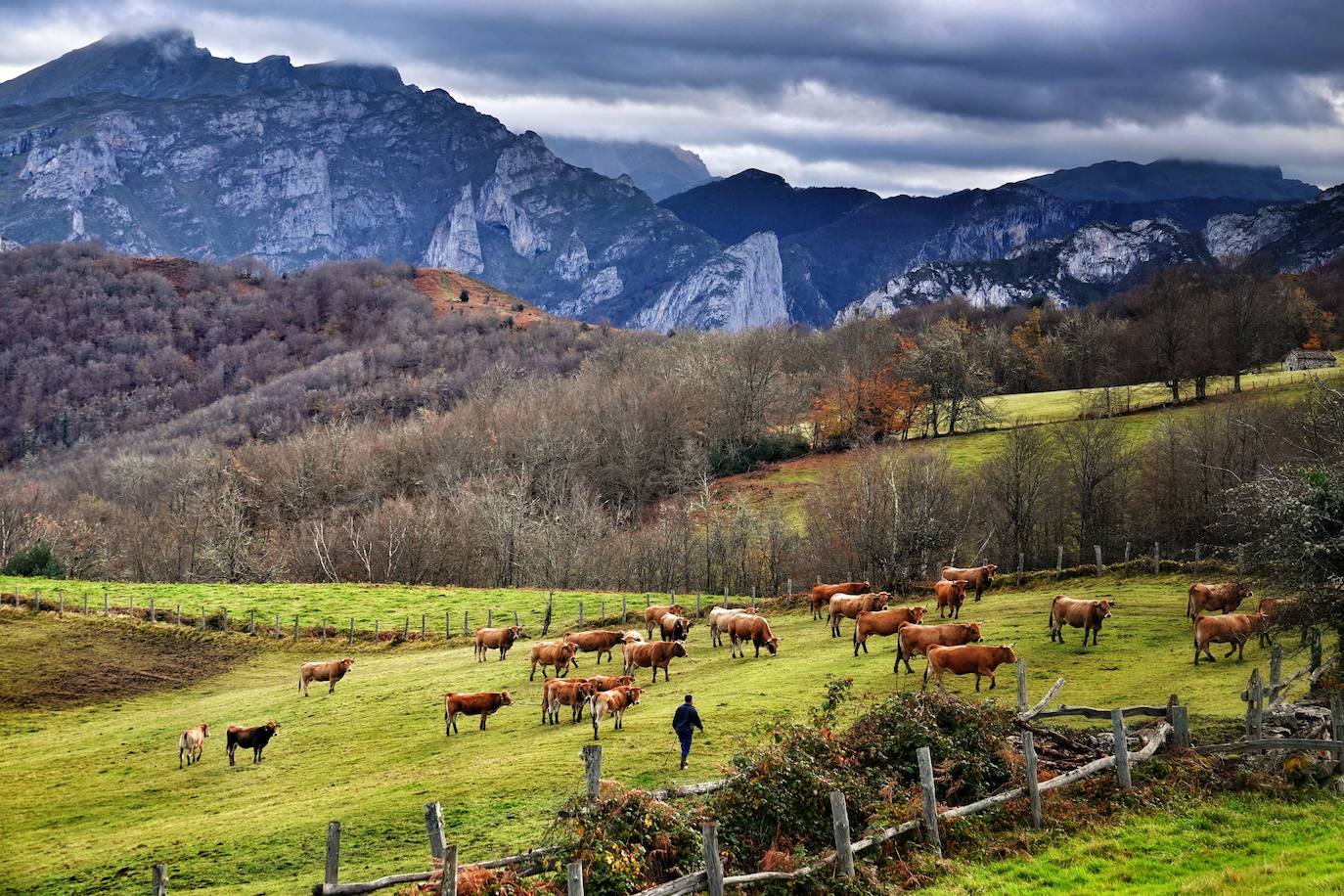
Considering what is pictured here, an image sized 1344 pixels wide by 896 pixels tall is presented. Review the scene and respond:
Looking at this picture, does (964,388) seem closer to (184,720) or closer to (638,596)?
(638,596)

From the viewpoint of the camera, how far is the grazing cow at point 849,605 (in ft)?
127

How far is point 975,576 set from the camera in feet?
147

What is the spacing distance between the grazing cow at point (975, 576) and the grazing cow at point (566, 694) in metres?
20.9

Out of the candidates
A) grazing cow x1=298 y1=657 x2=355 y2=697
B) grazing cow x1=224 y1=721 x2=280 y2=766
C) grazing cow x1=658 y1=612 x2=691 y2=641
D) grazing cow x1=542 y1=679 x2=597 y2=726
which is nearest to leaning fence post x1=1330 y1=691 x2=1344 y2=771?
grazing cow x1=542 y1=679 x2=597 y2=726

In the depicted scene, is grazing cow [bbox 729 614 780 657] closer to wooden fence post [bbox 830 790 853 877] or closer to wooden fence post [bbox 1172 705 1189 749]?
wooden fence post [bbox 1172 705 1189 749]

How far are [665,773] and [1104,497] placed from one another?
6133 cm

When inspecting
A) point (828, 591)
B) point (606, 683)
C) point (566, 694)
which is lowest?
point (828, 591)

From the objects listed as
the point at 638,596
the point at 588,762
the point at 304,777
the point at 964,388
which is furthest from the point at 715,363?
the point at 588,762

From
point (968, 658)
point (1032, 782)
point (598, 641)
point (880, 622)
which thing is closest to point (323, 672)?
point (598, 641)

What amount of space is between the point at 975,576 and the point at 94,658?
43.6 m

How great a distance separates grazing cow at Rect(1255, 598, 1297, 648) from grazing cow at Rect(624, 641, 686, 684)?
17.6 m

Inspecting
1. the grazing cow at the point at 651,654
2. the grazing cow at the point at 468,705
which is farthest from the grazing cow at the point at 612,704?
the grazing cow at the point at 651,654

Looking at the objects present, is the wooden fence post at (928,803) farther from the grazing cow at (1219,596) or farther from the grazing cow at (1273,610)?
the grazing cow at (1219,596)

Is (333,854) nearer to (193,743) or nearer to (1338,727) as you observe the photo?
(1338,727)
